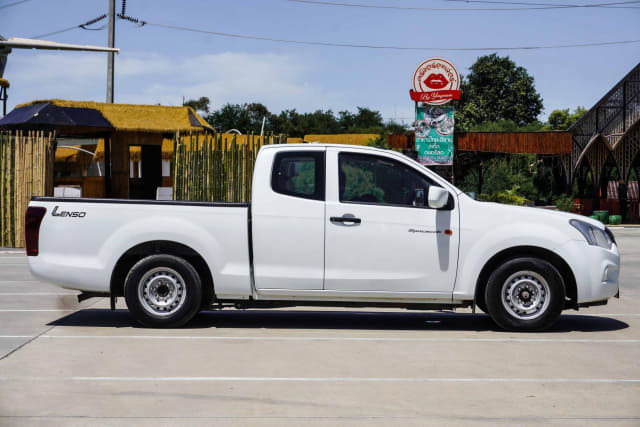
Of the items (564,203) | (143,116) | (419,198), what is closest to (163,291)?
(419,198)

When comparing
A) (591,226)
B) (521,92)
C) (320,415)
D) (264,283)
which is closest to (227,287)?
(264,283)

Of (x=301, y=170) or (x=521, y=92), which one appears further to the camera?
(x=521, y=92)

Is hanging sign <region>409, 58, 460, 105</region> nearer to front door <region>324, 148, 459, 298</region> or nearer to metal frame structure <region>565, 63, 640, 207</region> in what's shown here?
front door <region>324, 148, 459, 298</region>

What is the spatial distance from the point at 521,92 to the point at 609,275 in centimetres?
6623

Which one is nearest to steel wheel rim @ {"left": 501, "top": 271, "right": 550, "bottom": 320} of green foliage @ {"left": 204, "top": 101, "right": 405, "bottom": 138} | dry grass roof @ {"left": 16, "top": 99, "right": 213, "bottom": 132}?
dry grass roof @ {"left": 16, "top": 99, "right": 213, "bottom": 132}

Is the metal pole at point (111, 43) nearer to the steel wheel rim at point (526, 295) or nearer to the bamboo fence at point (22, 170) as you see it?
the bamboo fence at point (22, 170)

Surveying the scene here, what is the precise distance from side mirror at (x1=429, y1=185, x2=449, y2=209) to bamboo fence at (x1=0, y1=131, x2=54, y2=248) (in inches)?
529

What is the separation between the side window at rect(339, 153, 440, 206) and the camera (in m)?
8.63

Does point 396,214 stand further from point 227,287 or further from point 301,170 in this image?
point 227,287

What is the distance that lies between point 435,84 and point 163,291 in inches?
556

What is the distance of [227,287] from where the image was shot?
8617mm

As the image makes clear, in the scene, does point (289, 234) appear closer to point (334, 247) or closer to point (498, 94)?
point (334, 247)

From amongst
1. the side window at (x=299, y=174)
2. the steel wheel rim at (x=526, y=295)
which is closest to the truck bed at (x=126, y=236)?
the side window at (x=299, y=174)

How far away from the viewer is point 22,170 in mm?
19312
